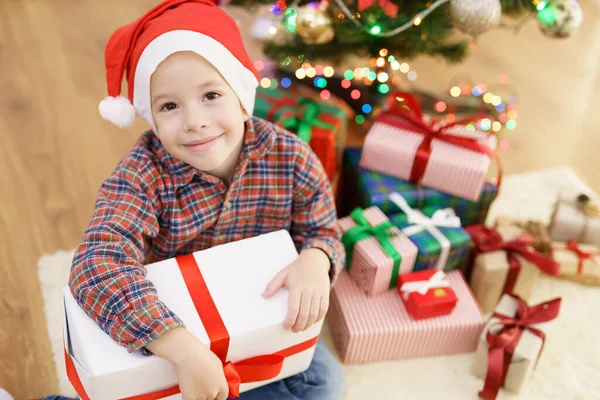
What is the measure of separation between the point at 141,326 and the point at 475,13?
93 centimetres

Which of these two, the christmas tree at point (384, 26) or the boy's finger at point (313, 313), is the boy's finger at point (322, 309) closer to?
the boy's finger at point (313, 313)

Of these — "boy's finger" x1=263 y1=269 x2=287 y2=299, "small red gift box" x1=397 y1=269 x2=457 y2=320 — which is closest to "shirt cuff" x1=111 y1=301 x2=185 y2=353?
"boy's finger" x1=263 y1=269 x2=287 y2=299

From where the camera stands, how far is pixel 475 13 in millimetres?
1237

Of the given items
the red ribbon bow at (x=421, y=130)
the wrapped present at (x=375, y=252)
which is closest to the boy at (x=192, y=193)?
the wrapped present at (x=375, y=252)

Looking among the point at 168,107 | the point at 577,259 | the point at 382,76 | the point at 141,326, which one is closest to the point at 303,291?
the point at 141,326

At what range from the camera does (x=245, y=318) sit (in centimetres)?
91

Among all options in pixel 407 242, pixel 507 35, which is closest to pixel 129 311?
pixel 407 242

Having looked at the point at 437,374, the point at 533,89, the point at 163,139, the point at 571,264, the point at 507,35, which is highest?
the point at 507,35

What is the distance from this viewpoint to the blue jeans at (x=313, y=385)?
1.08m

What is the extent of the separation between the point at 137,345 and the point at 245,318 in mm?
169

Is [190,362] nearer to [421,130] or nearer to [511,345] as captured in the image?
[511,345]

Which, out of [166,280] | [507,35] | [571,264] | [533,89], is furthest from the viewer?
[507,35]

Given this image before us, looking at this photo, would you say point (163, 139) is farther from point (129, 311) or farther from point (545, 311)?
point (545, 311)

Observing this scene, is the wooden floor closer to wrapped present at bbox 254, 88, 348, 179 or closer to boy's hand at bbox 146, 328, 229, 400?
wrapped present at bbox 254, 88, 348, 179
